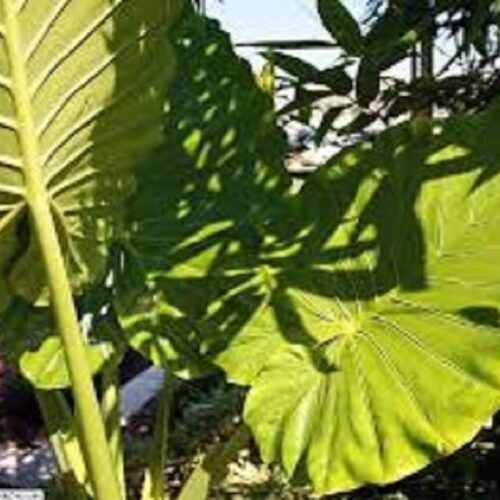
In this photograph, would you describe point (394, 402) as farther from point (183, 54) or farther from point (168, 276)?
point (183, 54)

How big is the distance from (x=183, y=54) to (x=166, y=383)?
523 millimetres

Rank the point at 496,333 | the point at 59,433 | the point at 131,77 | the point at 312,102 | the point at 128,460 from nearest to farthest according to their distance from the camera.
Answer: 1. the point at 131,77
2. the point at 496,333
3. the point at 312,102
4. the point at 59,433
5. the point at 128,460

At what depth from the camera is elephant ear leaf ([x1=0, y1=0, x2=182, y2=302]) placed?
4.55ft

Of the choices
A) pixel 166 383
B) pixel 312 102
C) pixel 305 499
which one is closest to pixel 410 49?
pixel 312 102

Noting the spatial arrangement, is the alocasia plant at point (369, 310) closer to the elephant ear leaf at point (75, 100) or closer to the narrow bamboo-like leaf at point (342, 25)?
the narrow bamboo-like leaf at point (342, 25)

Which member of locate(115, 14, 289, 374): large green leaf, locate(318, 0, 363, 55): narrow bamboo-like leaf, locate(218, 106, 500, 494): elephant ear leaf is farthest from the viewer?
locate(115, 14, 289, 374): large green leaf

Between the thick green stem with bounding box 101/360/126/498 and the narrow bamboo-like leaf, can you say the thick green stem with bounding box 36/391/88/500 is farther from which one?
the narrow bamboo-like leaf

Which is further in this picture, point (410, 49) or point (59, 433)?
point (59, 433)

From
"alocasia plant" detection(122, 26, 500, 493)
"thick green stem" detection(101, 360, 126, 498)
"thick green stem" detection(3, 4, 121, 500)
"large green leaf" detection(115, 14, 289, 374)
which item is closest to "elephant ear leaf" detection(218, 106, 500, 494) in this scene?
"alocasia plant" detection(122, 26, 500, 493)

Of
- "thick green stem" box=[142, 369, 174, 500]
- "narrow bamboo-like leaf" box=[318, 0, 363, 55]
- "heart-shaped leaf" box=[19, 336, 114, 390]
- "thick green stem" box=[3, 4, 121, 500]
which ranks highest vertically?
"narrow bamboo-like leaf" box=[318, 0, 363, 55]

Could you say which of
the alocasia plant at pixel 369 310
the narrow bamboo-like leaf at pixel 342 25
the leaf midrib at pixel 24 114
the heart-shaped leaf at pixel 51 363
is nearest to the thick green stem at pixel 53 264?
the leaf midrib at pixel 24 114

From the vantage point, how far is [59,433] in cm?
212

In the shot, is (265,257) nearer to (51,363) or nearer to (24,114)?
(51,363)

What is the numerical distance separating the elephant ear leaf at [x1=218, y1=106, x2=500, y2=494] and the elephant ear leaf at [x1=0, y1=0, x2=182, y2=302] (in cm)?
30
